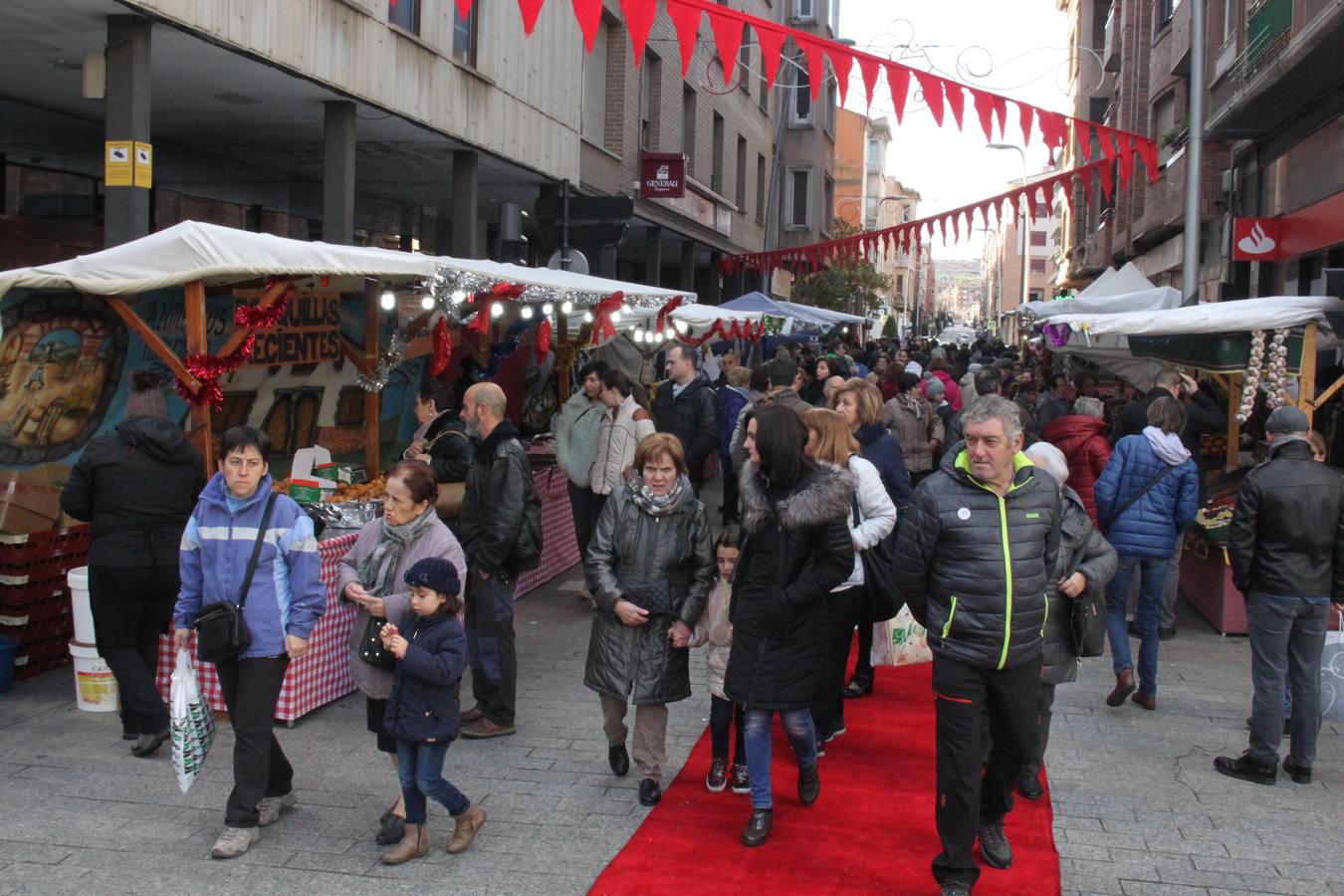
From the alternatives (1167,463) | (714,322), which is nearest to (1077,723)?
(1167,463)

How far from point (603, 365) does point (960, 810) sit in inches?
201

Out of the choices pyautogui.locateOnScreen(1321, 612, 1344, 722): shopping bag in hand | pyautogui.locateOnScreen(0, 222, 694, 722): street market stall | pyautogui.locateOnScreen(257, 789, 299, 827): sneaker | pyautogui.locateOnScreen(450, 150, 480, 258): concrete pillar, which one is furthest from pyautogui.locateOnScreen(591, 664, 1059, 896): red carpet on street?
pyautogui.locateOnScreen(450, 150, 480, 258): concrete pillar

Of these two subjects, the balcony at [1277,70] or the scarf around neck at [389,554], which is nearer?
the scarf around neck at [389,554]

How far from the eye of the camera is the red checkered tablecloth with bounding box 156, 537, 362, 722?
21.7 feet

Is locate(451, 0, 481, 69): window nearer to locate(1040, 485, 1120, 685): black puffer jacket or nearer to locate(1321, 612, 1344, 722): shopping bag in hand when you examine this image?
locate(1040, 485, 1120, 685): black puffer jacket

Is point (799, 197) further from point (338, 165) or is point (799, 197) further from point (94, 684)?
point (94, 684)

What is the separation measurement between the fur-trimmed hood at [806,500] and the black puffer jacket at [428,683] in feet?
4.22

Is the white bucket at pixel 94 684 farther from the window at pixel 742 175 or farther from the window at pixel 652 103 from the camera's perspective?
the window at pixel 742 175

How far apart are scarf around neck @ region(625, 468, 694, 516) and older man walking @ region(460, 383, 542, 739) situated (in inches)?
35.8

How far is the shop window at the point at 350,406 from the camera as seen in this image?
10.5 m

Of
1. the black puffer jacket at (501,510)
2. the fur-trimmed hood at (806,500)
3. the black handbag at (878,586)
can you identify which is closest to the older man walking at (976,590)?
the fur-trimmed hood at (806,500)

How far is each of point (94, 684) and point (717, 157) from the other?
77.4ft

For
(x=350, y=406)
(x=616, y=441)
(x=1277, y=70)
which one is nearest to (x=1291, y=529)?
(x=616, y=441)

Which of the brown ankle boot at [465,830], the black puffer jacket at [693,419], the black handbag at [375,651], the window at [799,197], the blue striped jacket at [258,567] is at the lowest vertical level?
the brown ankle boot at [465,830]
